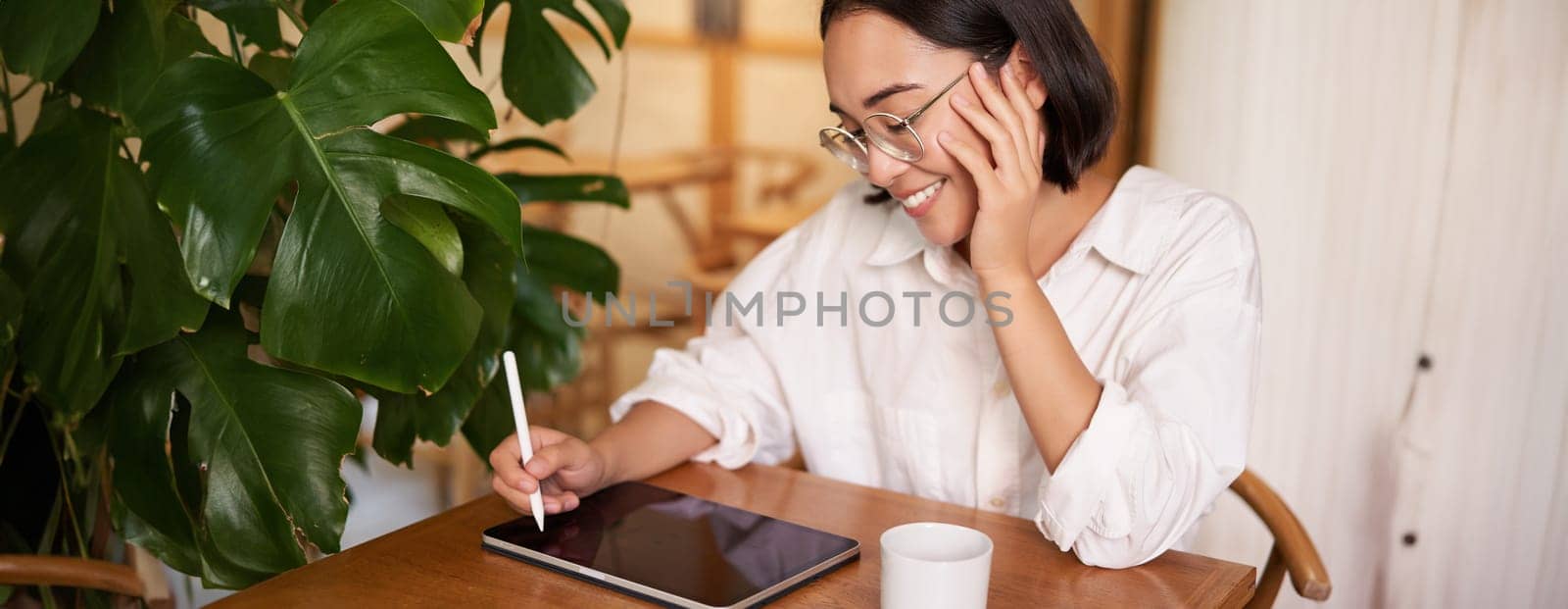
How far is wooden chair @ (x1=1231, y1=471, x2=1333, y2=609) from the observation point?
50.8 inches

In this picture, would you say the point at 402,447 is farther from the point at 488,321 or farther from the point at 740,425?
the point at 740,425

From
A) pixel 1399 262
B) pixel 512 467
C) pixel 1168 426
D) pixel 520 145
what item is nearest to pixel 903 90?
pixel 1168 426

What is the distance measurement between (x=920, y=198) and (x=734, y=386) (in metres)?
0.35

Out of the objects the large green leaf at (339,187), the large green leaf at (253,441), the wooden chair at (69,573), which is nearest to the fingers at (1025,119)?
the large green leaf at (339,187)

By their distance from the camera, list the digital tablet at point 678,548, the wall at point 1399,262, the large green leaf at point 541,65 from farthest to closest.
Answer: the wall at point 1399,262, the large green leaf at point 541,65, the digital tablet at point 678,548

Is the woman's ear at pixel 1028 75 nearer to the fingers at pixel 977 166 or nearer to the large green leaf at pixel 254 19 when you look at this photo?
the fingers at pixel 977 166

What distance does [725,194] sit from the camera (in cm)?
353

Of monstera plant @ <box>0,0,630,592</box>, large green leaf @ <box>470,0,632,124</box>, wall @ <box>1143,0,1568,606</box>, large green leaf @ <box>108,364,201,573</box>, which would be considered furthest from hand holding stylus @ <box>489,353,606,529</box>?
wall @ <box>1143,0,1568,606</box>

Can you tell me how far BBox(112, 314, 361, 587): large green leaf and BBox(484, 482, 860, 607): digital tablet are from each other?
0.17m

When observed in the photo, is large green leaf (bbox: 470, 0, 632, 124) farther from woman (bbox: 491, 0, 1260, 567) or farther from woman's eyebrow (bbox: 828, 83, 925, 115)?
woman's eyebrow (bbox: 828, 83, 925, 115)

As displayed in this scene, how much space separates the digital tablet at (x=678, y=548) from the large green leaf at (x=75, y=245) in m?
0.47

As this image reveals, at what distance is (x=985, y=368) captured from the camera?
57.9 inches

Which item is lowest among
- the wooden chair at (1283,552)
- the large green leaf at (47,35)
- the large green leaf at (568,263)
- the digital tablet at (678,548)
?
the wooden chair at (1283,552)

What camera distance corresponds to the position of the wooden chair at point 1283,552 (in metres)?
1.29
